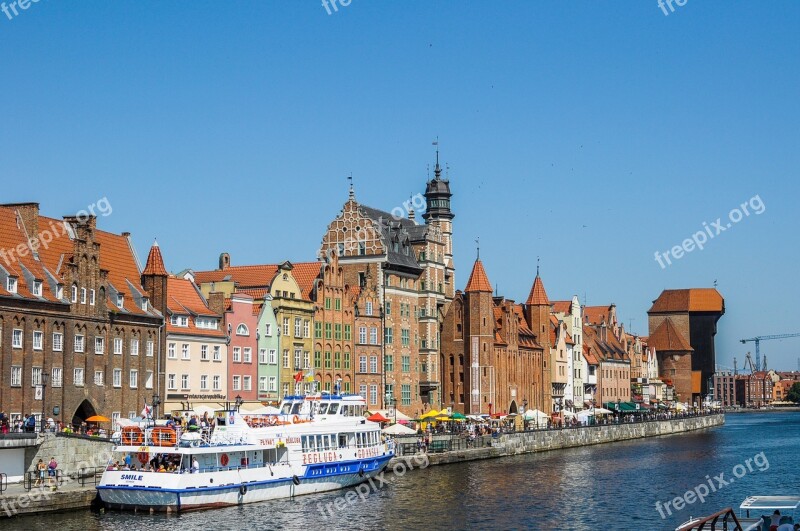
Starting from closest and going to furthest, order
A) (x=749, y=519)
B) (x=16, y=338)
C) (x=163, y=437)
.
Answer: (x=749, y=519) < (x=163, y=437) < (x=16, y=338)

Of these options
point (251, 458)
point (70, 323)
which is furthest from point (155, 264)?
point (251, 458)

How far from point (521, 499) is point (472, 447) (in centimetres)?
3232

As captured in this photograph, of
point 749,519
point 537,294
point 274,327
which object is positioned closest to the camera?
point 749,519

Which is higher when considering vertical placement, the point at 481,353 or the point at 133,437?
the point at 481,353

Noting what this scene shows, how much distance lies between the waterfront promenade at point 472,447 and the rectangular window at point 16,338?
10759 millimetres

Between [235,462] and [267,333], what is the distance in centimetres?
3486

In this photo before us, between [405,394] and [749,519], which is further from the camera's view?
[405,394]

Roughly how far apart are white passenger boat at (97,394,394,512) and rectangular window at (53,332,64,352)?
11642 mm

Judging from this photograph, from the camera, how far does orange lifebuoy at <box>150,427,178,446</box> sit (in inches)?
2616

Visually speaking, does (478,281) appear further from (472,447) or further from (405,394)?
(472,447)

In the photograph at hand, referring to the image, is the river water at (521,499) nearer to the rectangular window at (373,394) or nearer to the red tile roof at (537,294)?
the rectangular window at (373,394)

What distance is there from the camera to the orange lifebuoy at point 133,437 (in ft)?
218

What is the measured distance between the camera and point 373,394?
12131 centimetres

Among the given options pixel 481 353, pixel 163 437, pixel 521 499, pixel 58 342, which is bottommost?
pixel 521 499
